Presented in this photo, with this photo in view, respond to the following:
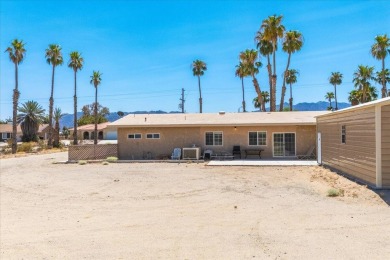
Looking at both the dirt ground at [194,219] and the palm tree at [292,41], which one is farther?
the palm tree at [292,41]

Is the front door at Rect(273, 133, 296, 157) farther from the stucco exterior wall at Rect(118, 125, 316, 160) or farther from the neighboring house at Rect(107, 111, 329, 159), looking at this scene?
the stucco exterior wall at Rect(118, 125, 316, 160)

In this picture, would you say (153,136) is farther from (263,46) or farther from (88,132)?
(88,132)

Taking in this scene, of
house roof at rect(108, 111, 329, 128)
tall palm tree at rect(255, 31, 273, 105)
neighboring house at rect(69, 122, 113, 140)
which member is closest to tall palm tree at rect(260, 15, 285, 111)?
tall palm tree at rect(255, 31, 273, 105)

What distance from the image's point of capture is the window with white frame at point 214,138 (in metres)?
23.7

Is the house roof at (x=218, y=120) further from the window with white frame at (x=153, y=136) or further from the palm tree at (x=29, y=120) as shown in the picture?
the palm tree at (x=29, y=120)

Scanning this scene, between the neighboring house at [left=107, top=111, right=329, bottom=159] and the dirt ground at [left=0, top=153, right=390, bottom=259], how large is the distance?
832 centimetres

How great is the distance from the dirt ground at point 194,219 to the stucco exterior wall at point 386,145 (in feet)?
2.72

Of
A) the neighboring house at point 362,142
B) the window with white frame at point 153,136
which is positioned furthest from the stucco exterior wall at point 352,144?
the window with white frame at point 153,136

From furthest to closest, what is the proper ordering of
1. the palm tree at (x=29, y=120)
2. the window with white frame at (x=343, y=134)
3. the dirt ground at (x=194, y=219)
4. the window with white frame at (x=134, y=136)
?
the palm tree at (x=29, y=120) → the window with white frame at (x=134, y=136) → the window with white frame at (x=343, y=134) → the dirt ground at (x=194, y=219)

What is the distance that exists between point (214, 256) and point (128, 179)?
9934mm

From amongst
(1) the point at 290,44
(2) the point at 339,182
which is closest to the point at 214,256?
(2) the point at 339,182

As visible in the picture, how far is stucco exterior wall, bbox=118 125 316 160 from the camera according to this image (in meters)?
22.8

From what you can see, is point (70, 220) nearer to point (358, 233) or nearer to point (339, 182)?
point (358, 233)

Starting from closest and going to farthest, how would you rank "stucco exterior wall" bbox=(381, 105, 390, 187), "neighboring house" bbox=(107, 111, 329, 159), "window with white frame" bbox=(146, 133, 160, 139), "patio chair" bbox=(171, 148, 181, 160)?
1. "stucco exterior wall" bbox=(381, 105, 390, 187)
2. "neighboring house" bbox=(107, 111, 329, 159)
3. "patio chair" bbox=(171, 148, 181, 160)
4. "window with white frame" bbox=(146, 133, 160, 139)
